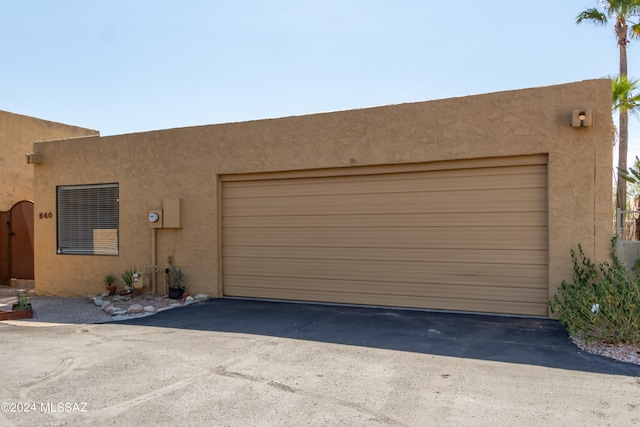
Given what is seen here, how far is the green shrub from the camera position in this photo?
573 cm

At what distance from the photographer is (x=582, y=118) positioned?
701cm

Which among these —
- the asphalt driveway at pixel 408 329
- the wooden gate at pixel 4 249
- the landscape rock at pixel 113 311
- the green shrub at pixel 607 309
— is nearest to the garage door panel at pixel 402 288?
the asphalt driveway at pixel 408 329

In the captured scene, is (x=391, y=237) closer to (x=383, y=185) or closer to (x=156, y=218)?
(x=383, y=185)

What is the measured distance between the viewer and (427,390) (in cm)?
448

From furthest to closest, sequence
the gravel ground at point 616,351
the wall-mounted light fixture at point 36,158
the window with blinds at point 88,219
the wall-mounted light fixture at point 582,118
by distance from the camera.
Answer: the wall-mounted light fixture at point 36,158 → the window with blinds at point 88,219 → the wall-mounted light fixture at point 582,118 → the gravel ground at point 616,351

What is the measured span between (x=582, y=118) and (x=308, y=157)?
14.8 feet

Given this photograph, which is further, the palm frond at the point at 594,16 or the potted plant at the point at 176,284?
the palm frond at the point at 594,16

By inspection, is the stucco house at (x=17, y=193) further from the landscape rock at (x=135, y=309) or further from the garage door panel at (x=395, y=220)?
the garage door panel at (x=395, y=220)

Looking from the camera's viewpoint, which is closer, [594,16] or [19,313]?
[19,313]

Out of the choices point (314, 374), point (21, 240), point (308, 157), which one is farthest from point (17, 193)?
point (314, 374)

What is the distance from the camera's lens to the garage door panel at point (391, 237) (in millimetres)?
7633

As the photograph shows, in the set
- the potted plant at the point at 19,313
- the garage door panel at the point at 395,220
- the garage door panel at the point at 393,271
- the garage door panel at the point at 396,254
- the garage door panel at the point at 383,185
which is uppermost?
the garage door panel at the point at 383,185

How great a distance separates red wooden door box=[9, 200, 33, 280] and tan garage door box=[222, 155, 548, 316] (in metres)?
6.55

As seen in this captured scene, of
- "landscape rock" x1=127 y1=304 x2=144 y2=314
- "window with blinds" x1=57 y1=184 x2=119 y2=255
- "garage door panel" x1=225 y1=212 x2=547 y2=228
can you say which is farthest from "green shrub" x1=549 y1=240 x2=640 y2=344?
→ "window with blinds" x1=57 y1=184 x2=119 y2=255
